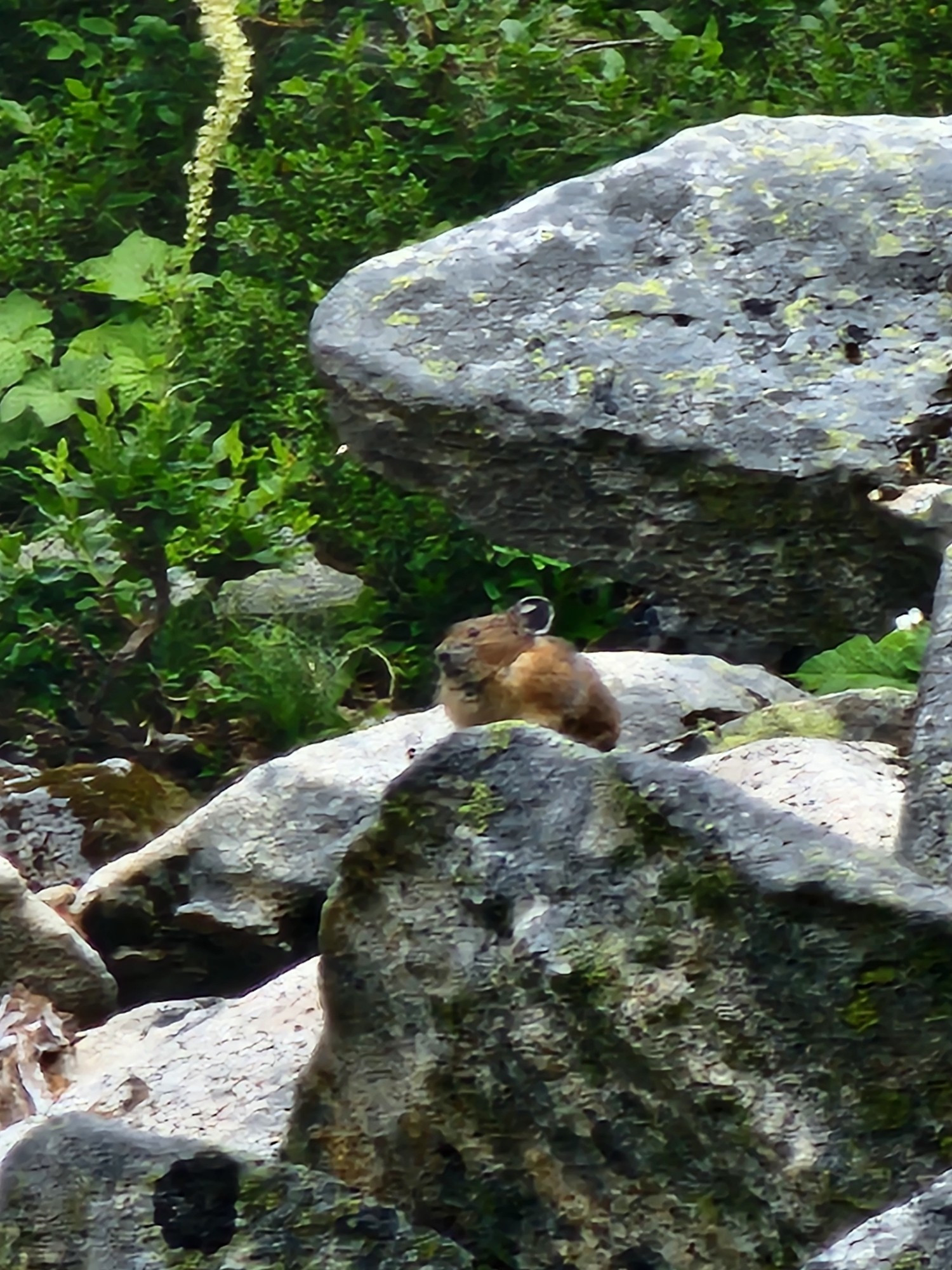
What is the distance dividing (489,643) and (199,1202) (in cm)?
249

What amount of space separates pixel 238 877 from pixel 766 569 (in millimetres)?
1370

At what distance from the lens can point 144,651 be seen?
21.9ft

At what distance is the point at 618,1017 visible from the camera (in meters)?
2.62

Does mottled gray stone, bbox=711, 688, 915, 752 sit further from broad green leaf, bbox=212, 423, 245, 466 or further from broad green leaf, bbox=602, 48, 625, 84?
broad green leaf, bbox=602, 48, 625, 84

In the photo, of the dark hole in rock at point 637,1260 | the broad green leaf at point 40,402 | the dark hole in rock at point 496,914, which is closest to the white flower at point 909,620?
the dark hole in rock at point 496,914

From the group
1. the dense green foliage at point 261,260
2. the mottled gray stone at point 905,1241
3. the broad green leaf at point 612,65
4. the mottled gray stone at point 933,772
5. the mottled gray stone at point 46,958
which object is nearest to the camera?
the mottled gray stone at point 905,1241

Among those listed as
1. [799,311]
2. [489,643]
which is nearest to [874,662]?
[489,643]

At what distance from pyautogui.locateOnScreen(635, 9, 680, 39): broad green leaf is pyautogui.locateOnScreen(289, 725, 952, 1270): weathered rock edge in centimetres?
592

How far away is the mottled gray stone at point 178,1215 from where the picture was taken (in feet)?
8.97

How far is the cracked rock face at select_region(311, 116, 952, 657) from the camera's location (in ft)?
14.1

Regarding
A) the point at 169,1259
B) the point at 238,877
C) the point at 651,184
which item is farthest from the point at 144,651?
the point at 169,1259

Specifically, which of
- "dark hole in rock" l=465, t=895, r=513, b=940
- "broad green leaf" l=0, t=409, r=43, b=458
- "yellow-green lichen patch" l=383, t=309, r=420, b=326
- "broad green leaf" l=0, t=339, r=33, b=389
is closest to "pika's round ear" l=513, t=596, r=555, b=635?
"yellow-green lichen patch" l=383, t=309, r=420, b=326

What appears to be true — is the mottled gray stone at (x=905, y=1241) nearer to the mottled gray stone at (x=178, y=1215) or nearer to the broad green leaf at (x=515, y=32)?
the mottled gray stone at (x=178, y=1215)

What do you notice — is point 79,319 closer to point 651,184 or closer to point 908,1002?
point 651,184
